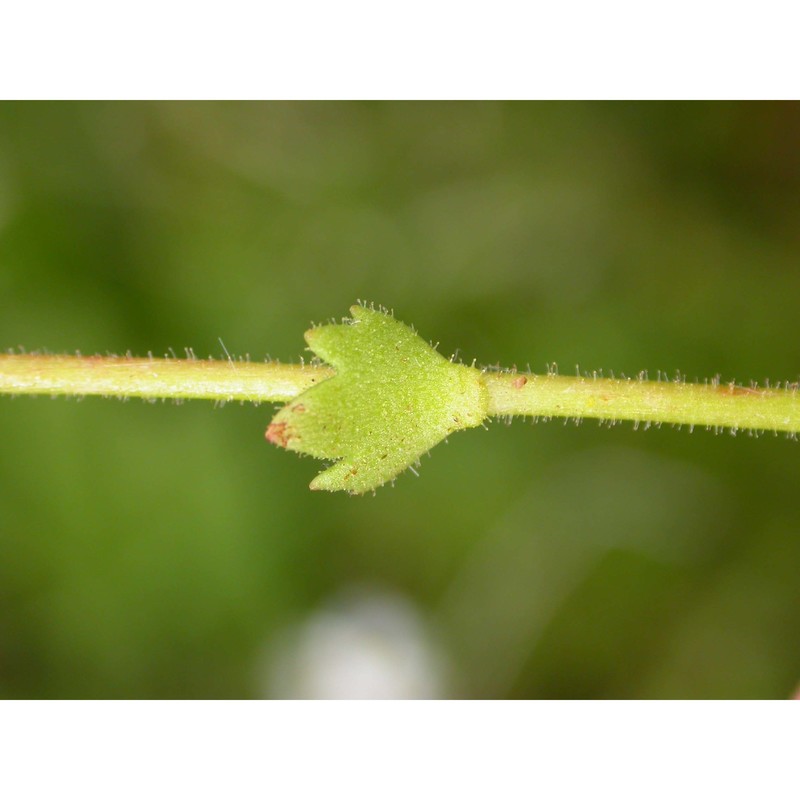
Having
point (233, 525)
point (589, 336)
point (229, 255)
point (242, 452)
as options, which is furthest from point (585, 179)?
point (233, 525)

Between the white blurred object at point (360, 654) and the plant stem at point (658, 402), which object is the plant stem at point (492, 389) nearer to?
the plant stem at point (658, 402)

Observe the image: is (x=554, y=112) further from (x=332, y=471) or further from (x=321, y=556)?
(x=332, y=471)

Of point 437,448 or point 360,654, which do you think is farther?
point 437,448

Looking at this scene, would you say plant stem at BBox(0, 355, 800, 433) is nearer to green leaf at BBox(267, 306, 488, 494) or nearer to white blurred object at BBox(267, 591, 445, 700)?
green leaf at BBox(267, 306, 488, 494)

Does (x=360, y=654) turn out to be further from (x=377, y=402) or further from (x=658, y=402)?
(x=658, y=402)

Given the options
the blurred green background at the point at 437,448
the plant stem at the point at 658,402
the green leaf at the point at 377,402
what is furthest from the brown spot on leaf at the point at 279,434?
the blurred green background at the point at 437,448

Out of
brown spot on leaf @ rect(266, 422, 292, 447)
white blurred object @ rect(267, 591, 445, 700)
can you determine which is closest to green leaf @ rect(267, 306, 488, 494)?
brown spot on leaf @ rect(266, 422, 292, 447)

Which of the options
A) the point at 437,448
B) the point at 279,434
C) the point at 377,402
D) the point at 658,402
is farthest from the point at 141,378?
the point at 437,448
